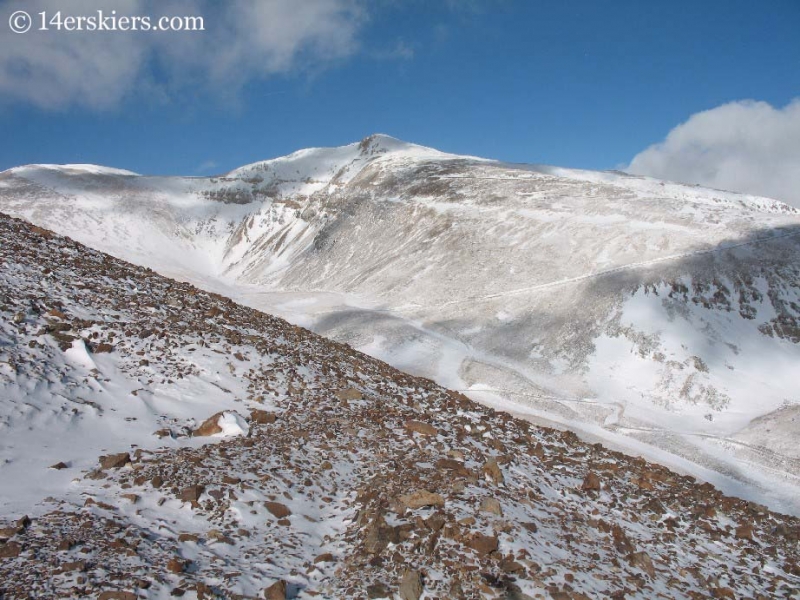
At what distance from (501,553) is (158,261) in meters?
90.5

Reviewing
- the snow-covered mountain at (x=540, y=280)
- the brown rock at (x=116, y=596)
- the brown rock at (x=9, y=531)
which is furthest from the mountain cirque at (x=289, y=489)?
the snow-covered mountain at (x=540, y=280)

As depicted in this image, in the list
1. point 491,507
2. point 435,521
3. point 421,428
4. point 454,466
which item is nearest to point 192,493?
point 435,521

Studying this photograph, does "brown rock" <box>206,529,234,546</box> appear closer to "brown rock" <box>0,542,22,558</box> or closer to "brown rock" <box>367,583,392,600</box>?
"brown rock" <box>367,583,392,600</box>

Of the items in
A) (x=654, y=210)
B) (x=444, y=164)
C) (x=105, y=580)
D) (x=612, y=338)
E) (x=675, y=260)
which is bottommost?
(x=105, y=580)

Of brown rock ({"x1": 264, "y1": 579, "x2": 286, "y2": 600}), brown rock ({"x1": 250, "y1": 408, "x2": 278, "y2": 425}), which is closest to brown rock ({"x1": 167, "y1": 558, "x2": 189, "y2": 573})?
brown rock ({"x1": 264, "y1": 579, "x2": 286, "y2": 600})

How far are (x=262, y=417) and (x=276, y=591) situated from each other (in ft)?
20.8

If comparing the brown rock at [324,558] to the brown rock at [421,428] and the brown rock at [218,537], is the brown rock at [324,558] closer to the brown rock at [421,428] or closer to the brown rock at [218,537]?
the brown rock at [218,537]

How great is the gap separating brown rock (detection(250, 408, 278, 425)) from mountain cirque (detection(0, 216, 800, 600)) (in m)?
0.05

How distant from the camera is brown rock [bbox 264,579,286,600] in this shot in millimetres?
6406

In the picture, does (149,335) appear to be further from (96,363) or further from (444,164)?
(444,164)

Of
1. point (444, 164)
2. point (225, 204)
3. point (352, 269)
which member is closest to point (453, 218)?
Answer: point (352, 269)

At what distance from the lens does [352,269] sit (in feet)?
236

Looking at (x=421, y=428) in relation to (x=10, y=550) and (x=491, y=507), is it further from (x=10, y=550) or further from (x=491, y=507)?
(x=10, y=550)

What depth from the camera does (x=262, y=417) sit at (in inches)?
491
